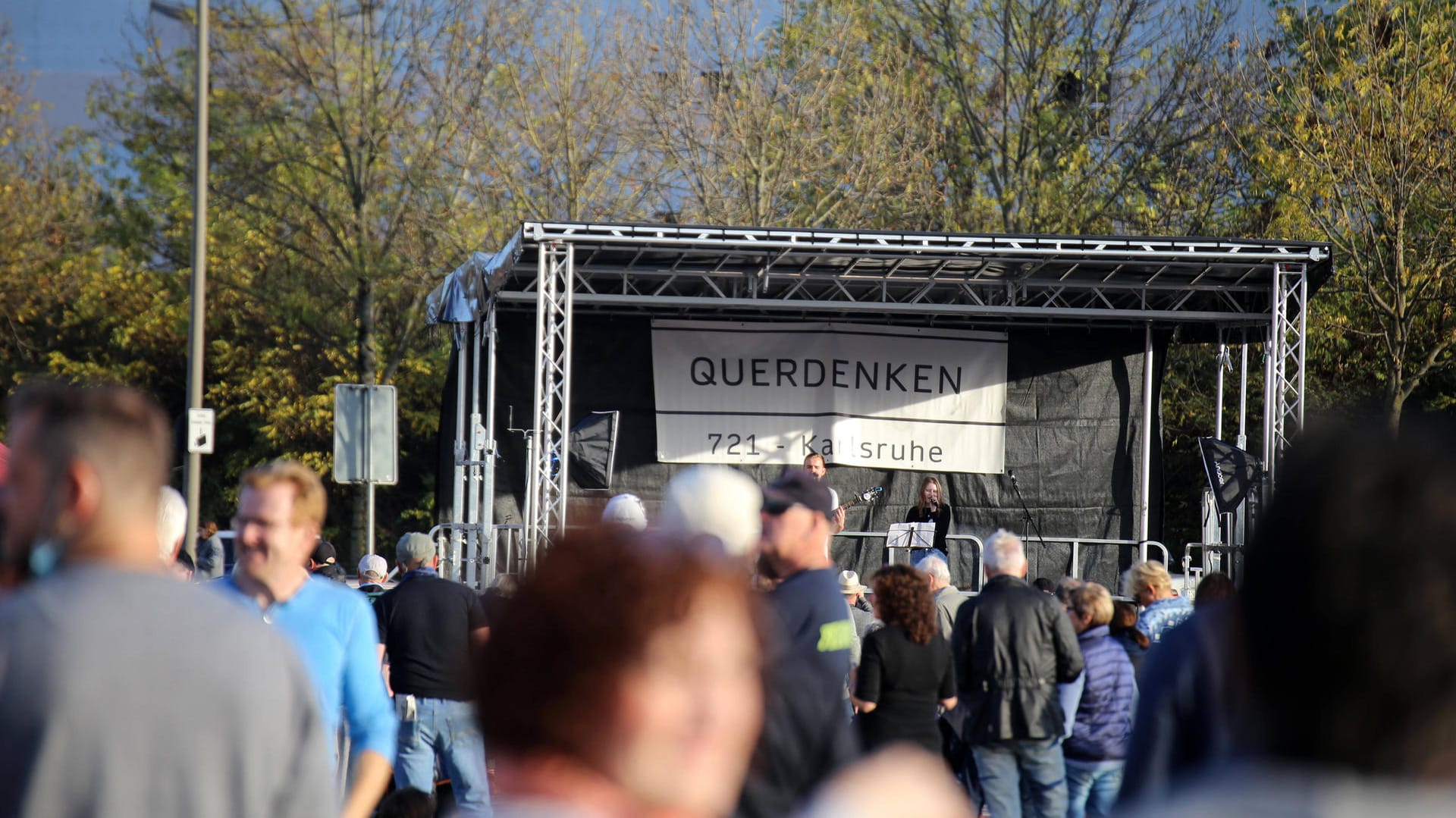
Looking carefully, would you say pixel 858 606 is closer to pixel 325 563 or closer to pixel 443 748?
pixel 443 748

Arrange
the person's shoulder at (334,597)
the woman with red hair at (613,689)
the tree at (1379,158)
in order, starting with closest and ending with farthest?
the woman with red hair at (613,689), the person's shoulder at (334,597), the tree at (1379,158)

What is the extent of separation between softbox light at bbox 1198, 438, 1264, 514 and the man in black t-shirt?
353 inches

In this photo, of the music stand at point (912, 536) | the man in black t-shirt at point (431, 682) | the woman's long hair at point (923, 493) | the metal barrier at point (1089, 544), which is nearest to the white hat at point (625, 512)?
the man in black t-shirt at point (431, 682)

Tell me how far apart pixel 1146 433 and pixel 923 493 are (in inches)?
143

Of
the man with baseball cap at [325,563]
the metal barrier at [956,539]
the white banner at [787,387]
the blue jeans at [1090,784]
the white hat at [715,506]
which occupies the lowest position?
the blue jeans at [1090,784]

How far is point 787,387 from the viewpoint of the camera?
651 inches

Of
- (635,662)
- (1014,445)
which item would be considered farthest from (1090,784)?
(1014,445)

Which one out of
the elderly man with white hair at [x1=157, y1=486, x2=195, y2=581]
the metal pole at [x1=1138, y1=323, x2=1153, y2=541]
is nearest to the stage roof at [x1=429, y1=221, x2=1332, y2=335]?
the metal pole at [x1=1138, y1=323, x2=1153, y2=541]

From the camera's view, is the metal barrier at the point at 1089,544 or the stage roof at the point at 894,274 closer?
the stage roof at the point at 894,274

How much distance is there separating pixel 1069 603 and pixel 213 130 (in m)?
23.1

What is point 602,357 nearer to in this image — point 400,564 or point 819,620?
point 400,564

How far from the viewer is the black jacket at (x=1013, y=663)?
6.45 m

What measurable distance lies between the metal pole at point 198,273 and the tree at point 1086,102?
38.2 feet

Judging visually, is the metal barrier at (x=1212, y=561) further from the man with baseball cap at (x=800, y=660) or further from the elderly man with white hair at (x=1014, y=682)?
the man with baseball cap at (x=800, y=660)
